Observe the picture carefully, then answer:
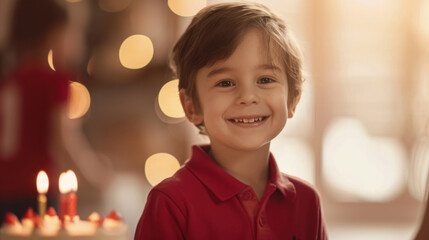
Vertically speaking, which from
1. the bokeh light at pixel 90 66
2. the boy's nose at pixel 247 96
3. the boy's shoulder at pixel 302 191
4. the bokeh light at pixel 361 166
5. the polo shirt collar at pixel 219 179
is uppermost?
the boy's nose at pixel 247 96

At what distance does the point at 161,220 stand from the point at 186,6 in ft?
8.21

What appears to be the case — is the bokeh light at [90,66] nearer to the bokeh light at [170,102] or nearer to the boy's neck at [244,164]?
the bokeh light at [170,102]

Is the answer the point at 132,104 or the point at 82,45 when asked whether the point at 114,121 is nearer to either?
the point at 132,104

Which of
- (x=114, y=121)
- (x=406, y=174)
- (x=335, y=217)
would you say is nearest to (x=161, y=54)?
(x=114, y=121)

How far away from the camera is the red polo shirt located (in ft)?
3.48

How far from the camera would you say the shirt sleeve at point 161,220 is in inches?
41.0

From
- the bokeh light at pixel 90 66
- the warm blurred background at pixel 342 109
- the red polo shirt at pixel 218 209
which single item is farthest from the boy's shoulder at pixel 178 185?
the bokeh light at pixel 90 66

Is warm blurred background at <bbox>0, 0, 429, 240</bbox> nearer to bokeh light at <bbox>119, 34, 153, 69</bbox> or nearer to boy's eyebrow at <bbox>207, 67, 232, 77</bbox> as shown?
bokeh light at <bbox>119, 34, 153, 69</bbox>

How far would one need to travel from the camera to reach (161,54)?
11.1ft

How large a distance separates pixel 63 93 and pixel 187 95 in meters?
1.01

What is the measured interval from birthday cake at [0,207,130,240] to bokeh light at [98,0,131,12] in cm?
256

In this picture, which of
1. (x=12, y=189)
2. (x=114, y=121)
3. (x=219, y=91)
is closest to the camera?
(x=219, y=91)

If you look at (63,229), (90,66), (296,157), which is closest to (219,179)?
(63,229)

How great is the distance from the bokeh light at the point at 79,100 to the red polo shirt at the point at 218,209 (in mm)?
2270
